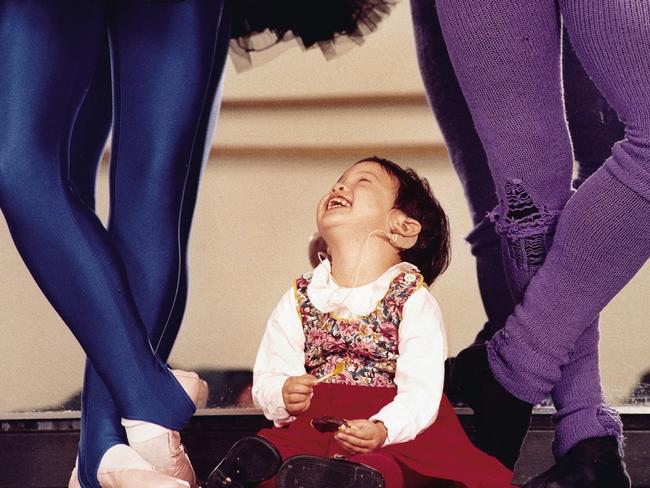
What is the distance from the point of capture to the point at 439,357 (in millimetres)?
1219

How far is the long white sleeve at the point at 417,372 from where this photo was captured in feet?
3.78

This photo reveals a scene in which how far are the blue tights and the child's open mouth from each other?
0.22 metres

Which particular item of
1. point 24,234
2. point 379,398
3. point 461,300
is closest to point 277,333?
point 379,398

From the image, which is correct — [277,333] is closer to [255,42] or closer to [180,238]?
[180,238]

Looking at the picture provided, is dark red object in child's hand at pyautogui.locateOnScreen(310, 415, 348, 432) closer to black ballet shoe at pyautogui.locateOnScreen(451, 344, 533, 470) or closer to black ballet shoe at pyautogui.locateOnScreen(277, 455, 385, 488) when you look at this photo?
black ballet shoe at pyautogui.locateOnScreen(277, 455, 385, 488)

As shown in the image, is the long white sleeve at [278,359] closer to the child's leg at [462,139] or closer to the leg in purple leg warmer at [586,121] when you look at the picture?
the child's leg at [462,139]

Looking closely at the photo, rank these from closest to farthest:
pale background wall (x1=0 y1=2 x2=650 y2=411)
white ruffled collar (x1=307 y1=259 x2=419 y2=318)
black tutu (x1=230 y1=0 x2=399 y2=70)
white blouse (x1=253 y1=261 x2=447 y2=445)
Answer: white blouse (x1=253 y1=261 x2=447 y2=445), white ruffled collar (x1=307 y1=259 x2=419 y2=318), black tutu (x1=230 y1=0 x2=399 y2=70), pale background wall (x1=0 y1=2 x2=650 y2=411)

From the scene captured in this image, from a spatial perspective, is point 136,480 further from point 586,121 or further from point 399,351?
point 586,121

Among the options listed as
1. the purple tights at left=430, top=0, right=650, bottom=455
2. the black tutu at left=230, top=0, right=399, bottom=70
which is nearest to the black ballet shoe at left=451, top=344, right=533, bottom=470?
the purple tights at left=430, top=0, right=650, bottom=455

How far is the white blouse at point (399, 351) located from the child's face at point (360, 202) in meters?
0.07

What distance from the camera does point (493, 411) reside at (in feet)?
4.10

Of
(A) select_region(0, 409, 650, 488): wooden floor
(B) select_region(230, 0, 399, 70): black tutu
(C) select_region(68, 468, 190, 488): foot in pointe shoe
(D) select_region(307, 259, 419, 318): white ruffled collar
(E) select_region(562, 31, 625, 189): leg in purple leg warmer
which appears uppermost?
(B) select_region(230, 0, 399, 70): black tutu

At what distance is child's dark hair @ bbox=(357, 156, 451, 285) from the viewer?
137 cm

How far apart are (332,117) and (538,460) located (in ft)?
2.57
